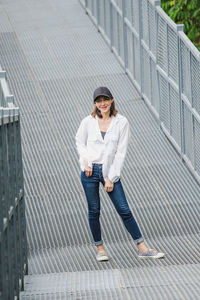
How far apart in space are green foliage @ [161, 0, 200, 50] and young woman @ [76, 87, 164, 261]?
314 inches

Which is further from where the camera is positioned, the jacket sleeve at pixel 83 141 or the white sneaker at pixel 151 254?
the white sneaker at pixel 151 254

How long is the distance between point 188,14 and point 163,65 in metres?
4.59

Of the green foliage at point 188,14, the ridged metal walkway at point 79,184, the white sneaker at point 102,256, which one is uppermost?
the green foliage at point 188,14

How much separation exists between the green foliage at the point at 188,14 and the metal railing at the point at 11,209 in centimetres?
891

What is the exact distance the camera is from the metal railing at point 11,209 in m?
4.66

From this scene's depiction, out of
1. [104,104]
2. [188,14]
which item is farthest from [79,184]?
[188,14]

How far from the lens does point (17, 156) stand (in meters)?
6.14

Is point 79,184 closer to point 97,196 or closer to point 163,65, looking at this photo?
point 97,196

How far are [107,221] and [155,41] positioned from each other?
3.56m

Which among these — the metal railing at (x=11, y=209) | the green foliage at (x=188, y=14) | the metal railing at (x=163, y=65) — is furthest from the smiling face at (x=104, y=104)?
the green foliage at (x=188, y=14)

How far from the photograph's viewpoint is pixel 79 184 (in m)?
9.48

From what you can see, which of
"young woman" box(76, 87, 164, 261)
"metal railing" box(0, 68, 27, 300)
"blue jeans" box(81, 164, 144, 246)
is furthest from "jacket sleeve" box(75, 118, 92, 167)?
"metal railing" box(0, 68, 27, 300)

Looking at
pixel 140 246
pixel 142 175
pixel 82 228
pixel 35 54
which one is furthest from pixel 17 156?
pixel 35 54

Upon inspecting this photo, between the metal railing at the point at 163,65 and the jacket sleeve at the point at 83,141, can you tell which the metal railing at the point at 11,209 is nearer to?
the jacket sleeve at the point at 83,141
